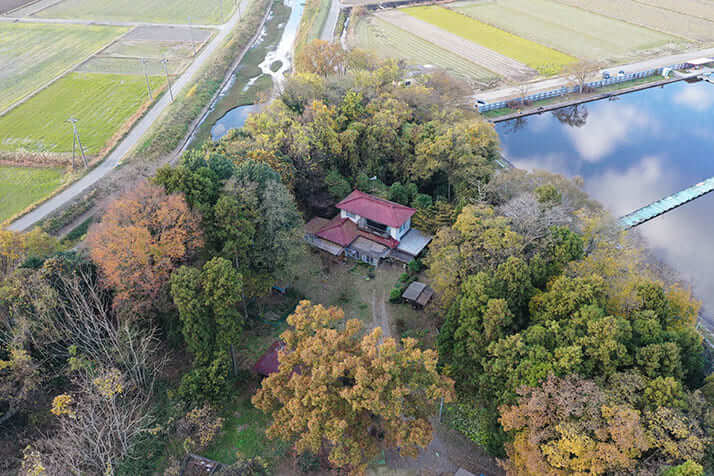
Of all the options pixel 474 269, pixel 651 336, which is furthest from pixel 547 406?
pixel 474 269

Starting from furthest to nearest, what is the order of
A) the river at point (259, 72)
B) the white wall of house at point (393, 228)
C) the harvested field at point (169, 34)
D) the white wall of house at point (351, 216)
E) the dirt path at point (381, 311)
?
the harvested field at point (169, 34) < the river at point (259, 72) < the white wall of house at point (351, 216) < the white wall of house at point (393, 228) < the dirt path at point (381, 311)

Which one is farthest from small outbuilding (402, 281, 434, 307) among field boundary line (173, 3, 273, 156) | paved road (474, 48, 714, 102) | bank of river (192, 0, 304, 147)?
paved road (474, 48, 714, 102)

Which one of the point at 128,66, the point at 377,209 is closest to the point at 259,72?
the point at 128,66

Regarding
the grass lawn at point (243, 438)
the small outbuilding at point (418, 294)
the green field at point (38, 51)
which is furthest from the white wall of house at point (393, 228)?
the green field at point (38, 51)

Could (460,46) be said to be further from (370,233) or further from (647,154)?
(370,233)

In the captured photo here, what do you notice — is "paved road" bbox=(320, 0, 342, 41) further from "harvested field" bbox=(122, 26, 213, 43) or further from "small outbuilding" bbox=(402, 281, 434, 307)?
"small outbuilding" bbox=(402, 281, 434, 307)

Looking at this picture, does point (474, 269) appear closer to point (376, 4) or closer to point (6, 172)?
point (6, 172)

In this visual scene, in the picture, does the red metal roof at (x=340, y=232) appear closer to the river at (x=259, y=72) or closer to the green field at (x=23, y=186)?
the river at (x=259, y=72)
